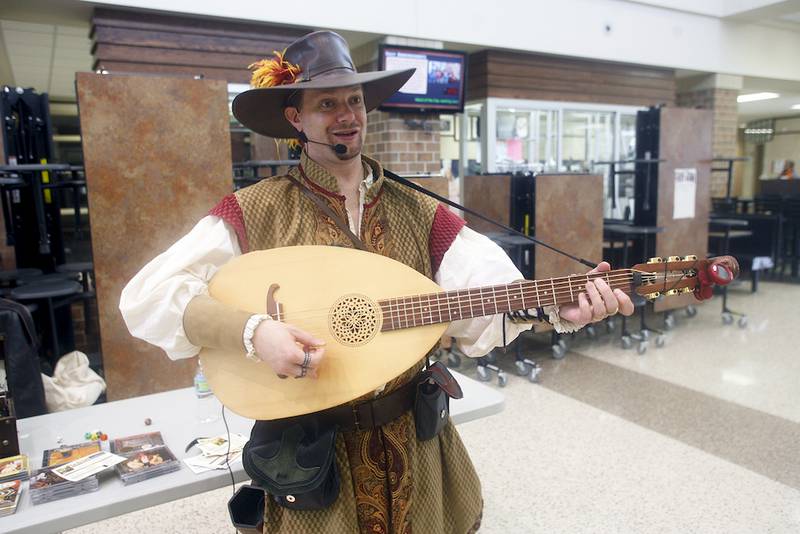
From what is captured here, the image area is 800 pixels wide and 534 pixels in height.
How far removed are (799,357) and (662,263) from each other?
151 inches

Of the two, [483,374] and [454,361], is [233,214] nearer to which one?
[483,374]

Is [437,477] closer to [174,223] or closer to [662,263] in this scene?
[662,263]

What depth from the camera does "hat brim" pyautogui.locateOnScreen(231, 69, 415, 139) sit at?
115 cm

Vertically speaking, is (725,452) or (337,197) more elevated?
(337,197)

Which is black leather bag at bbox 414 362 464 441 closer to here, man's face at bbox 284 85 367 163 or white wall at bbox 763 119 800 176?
man's face at bbox 284 85 367 163

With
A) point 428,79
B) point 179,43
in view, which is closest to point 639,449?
point 428,79

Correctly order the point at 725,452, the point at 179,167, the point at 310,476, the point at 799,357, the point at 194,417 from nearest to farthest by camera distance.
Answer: the point at 310,476 < the point at 194,417 < the point at 725,452 < the point at 179,167 < the point at 799,357

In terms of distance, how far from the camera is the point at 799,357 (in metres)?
4.23

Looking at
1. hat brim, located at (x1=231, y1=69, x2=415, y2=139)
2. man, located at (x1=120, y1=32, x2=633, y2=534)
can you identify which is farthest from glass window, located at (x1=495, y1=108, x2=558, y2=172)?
man, located at (x1=120, y1=32, x2=633, y2=534)

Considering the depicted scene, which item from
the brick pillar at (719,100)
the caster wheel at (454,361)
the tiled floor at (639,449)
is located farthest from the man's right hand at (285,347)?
the brick pillar at (719,100)

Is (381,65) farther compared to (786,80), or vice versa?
(786,80)

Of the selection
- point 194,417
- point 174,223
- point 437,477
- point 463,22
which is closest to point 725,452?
point 437,477

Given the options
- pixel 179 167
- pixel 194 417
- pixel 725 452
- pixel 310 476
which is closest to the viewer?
pixel 310 476

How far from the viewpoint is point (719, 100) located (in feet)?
23.3
